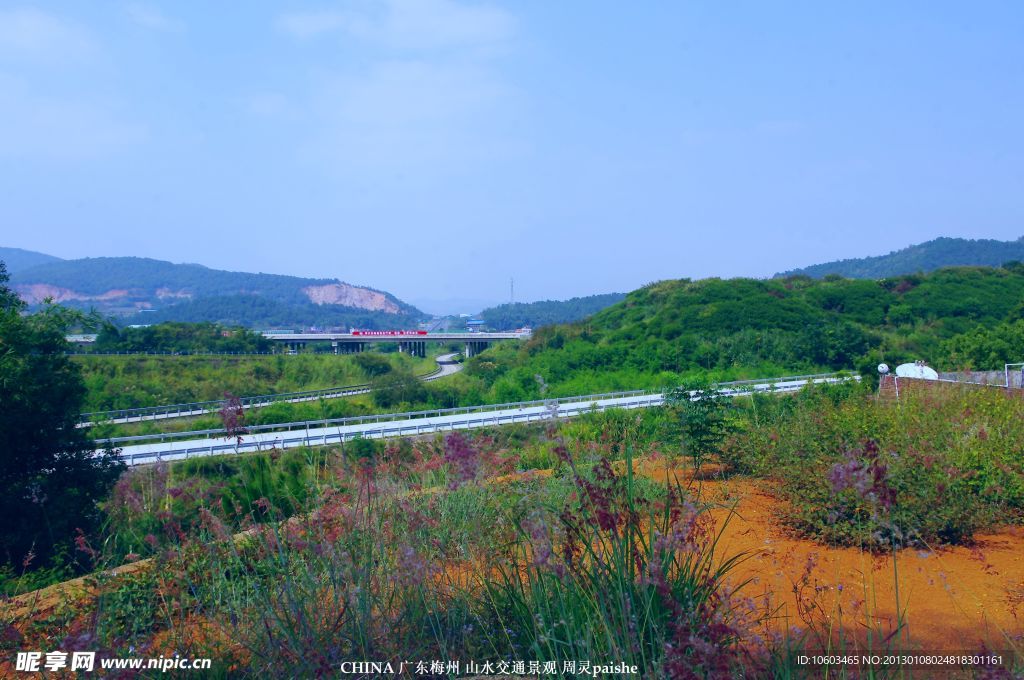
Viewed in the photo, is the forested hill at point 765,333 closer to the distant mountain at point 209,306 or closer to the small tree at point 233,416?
the small tree at point 233,416

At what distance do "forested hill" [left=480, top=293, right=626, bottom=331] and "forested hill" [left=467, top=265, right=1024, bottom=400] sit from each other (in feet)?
157

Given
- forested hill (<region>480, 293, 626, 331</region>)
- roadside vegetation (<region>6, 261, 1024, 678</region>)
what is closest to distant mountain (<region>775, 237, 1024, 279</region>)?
forested hill (<region>480, 293, 626, 331</region>)

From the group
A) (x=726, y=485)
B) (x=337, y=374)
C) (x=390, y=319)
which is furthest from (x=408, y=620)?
(x=390, y=319)

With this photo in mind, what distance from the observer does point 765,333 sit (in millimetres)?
37500

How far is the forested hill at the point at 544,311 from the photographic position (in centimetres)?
10269

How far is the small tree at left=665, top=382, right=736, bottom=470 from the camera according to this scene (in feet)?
31.4

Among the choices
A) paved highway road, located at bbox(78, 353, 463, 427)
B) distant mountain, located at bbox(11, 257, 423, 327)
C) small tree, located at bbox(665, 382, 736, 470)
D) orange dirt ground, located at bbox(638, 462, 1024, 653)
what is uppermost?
distant mountain, located at bbox(11, 257, 423, 327)

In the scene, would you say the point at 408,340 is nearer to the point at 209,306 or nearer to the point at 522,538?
the point at 522,538

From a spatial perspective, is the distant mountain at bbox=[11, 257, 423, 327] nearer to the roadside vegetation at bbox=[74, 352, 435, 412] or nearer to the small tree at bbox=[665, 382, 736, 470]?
the roadside vegetation at bbox=[74, 352, 435, 412]

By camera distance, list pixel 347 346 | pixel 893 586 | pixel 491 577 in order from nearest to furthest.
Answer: pixel 491 577 → pixel 893 586 → pixel 347 346

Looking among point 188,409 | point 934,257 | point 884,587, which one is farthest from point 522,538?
point 934,257

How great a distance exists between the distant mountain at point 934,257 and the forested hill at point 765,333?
7396 centimetres

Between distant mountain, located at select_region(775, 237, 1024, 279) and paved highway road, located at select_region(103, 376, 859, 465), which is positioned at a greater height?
distant mountain, located at select_region(775, 237, 1024, 279)

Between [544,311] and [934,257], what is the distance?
73979mm
